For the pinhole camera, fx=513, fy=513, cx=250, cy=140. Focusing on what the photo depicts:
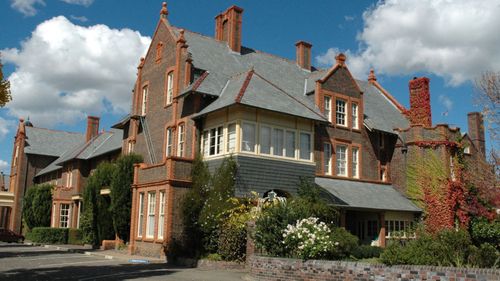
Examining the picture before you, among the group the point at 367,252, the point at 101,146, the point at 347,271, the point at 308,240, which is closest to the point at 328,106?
the point at 367,252

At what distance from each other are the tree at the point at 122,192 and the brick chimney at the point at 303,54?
1260 cm

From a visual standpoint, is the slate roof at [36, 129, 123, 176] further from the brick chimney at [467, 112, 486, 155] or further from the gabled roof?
the brick chimney at [467, 112, 486, 155]

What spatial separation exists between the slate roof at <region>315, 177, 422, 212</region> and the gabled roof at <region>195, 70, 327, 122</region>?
13.2 ft

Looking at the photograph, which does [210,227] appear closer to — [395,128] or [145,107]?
[145,107]

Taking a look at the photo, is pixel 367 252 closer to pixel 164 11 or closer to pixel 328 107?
pixel 328 107

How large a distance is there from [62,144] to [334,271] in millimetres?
50615

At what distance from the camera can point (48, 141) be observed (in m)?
57.6

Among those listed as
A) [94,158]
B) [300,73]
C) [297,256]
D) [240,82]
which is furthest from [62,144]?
[297,256]

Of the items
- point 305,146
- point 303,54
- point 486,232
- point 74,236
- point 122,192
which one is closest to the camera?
point 305,146

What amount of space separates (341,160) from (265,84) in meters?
7.04

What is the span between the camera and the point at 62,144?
58156mm

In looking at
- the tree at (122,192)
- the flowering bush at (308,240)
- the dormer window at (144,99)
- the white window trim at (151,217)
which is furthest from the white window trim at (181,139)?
the flowering bush at (308,240)

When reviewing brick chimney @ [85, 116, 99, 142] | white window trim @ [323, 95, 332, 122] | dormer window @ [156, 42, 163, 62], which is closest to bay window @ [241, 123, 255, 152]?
white window trim @ [323, 95, 332, 122]

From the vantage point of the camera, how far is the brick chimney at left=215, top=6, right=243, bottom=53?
3131 centimetres
